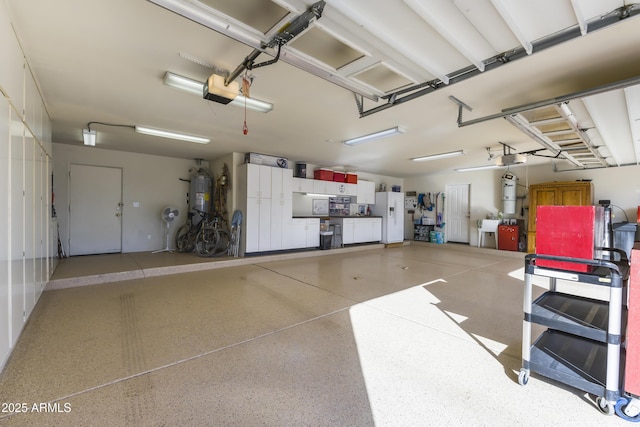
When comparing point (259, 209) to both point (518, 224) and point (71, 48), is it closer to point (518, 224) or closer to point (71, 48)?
point (71, 48)

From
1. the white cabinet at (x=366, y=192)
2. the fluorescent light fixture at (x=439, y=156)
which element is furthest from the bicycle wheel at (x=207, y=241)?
the fluorescent light fixture at (x=439, y=156)

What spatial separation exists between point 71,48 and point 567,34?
428 centimetres

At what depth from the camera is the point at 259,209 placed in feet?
22.6

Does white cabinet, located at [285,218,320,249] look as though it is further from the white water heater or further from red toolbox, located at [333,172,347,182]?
the white water heater

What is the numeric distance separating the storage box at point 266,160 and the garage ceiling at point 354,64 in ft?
6.36

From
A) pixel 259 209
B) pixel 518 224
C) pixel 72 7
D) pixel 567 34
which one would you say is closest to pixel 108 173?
pixel 259 209

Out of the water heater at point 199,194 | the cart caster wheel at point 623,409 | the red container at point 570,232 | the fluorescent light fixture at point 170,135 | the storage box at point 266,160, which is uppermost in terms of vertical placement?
the fluorescent light fixture at point 170,135

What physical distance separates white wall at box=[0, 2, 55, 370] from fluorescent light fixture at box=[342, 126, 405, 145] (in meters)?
4.50

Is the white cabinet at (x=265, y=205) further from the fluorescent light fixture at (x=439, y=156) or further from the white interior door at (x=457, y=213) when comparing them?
the white interior door at (x=457, y=213)

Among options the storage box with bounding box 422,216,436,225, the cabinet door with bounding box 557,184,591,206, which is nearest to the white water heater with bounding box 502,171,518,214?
the cabinet door with bounding box 557,184,591,206

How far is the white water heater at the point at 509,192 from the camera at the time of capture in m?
8.42

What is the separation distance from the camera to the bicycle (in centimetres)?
670

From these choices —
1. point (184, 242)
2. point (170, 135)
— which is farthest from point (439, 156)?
point (184, 242)

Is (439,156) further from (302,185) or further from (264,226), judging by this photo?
(264,226)
